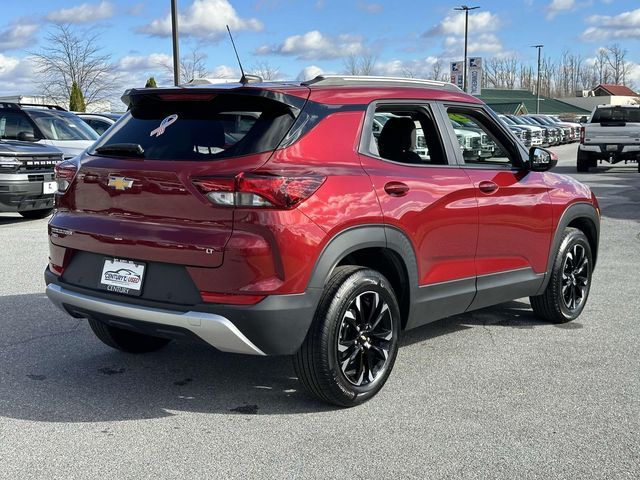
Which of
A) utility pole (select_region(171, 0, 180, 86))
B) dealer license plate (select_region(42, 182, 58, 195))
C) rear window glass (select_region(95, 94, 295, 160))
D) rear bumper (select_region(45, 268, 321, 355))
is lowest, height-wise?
rear bumper (select_region(45, 268, 321, 355))

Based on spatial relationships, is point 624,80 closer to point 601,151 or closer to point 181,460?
point 601,151

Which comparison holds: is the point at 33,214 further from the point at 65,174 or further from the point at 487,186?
the point at 487,186

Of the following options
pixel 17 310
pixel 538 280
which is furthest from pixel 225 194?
pixel 17 310

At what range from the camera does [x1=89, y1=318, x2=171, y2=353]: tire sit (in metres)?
5.10

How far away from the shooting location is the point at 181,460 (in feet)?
11.7

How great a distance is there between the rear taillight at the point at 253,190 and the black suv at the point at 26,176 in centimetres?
833

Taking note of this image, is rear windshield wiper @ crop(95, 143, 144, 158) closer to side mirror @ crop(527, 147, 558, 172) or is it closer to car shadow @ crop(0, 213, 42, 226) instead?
side mirror @ crop(527, 147, 558, 172)

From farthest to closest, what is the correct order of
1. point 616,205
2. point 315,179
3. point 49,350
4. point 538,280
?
point 616,205 → point 538,280 → point 49,350 → point 315,179

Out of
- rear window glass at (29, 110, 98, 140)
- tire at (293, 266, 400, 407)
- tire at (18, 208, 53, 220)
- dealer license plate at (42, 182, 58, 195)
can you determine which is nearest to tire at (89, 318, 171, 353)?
tire at (293, 266, 400, 407)

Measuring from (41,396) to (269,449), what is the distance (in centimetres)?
150

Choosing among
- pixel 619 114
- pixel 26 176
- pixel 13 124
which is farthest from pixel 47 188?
pixel 619 114

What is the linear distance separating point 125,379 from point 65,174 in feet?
4.20

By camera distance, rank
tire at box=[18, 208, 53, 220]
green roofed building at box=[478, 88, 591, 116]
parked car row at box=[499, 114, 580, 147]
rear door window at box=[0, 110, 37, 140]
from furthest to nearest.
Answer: green roofed building at box=[478, 88, 591, 116], parked car row at box=[499, 114, 580, 147], rear door window at box=[0, 110, 37, 140], tire at box=[18, 208, 53, 220]

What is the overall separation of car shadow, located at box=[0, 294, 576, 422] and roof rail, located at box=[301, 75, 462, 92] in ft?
5.82
